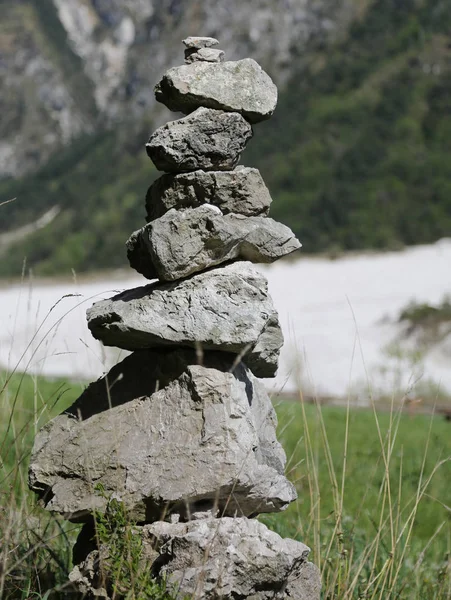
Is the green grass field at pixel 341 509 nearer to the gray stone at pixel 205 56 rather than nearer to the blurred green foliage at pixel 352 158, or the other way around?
the gray stone at pixel 205 56

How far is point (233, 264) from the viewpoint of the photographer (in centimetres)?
481

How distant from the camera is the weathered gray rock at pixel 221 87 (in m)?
4.79

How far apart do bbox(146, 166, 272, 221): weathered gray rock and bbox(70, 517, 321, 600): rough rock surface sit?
66.6 inches

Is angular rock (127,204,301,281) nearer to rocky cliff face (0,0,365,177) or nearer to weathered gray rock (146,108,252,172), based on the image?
weathered gray rock (146,108,252,172)

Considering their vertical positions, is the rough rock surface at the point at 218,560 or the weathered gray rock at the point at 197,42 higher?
the weathered gray rock at the point at 197,42

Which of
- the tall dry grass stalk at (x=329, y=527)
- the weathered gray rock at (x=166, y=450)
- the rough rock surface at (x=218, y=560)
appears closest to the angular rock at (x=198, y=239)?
the weathered gray rock at (x=166, y=450)

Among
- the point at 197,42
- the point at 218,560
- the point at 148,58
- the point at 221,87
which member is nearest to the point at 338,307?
the point at 197,42

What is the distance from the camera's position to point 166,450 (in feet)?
14.7

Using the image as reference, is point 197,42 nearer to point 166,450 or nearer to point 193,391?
point 193,391

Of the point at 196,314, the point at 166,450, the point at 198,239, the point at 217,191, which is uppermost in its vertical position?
the point at 217,191

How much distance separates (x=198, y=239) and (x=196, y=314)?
A: 40 centimetres

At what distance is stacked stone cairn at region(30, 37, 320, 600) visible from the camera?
4.38 meters

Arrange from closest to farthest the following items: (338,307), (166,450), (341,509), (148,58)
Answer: (166,450)
(341,509)
(338,307)
(148,58)

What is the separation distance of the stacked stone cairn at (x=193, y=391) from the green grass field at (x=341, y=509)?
1.23ft
